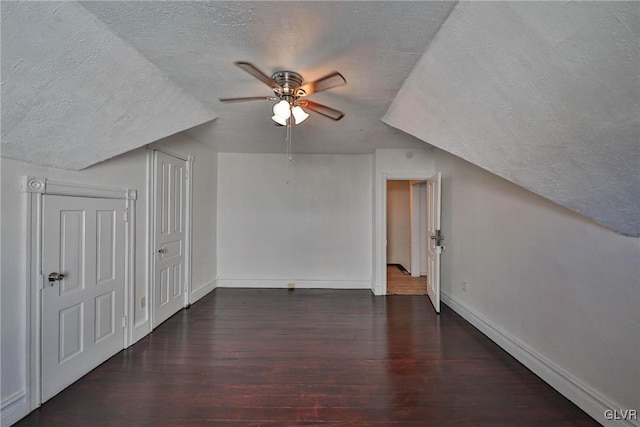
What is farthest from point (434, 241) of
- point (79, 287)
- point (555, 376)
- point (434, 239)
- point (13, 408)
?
point (13, 408)

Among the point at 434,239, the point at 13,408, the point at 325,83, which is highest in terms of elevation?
the point at 325,83

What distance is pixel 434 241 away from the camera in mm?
3980

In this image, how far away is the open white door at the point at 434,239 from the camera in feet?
12.4

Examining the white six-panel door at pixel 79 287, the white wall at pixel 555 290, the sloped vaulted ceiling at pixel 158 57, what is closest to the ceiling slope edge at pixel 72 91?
the sloped vaulted ceiling at pixel 158 57

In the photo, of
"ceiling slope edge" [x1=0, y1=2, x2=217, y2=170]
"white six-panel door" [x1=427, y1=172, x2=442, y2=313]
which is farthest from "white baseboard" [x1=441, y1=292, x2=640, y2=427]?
"ceiling slope edge" [x1=0, y1=2, x2=217, y2=170]

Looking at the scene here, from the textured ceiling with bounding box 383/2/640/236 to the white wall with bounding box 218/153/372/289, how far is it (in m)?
2.88

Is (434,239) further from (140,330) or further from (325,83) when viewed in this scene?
(140,330)

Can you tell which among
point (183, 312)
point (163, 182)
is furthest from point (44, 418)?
point (163, 182)

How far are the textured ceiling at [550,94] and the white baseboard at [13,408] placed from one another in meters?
3.33

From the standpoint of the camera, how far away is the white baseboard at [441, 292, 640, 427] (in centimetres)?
185

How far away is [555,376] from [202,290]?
4.21m

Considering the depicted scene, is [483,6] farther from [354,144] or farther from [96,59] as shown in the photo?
[354,144]

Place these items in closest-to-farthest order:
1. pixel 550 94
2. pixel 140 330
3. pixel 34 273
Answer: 1. pixel 550 94
2. pixel 34 273
3. pixel 140 330

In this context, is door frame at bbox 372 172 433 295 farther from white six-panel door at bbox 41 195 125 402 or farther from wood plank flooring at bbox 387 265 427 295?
white six-panel door at bbox 41 195 125 402
